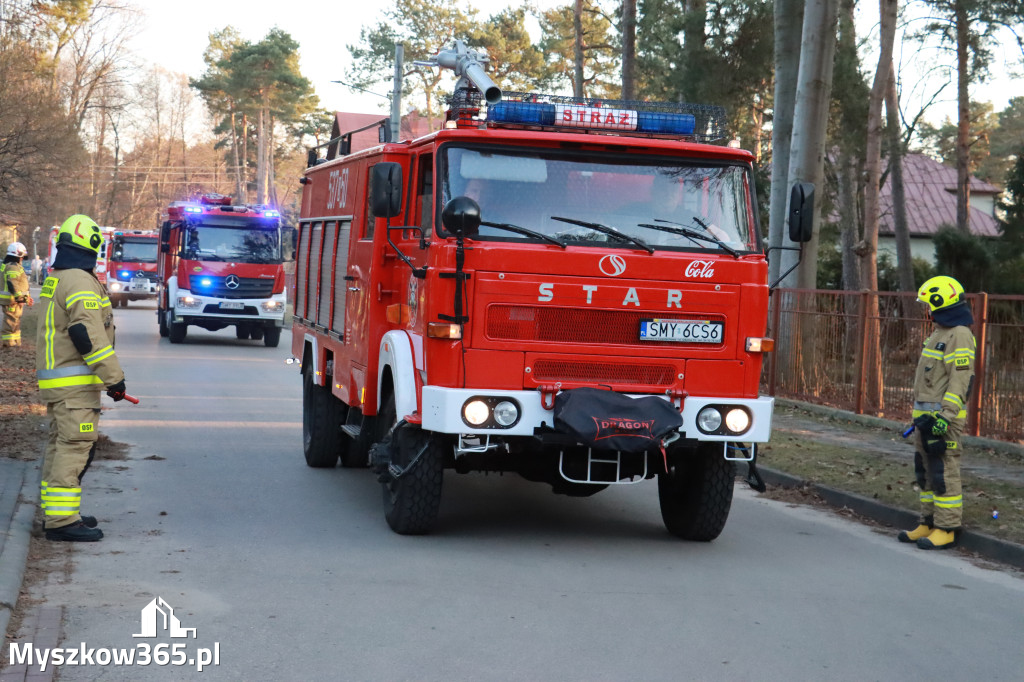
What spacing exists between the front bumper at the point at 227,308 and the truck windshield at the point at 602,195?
1926 cm

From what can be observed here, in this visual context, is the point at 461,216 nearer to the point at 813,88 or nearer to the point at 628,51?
the point at 813,88

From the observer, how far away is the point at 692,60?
2606 centimetres

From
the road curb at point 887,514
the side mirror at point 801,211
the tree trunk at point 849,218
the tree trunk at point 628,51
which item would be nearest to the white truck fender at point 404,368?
the side mirror at point 801,211

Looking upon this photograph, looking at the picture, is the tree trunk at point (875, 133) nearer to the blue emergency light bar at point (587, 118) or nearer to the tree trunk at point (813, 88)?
the tree trunk at point (813, 88)

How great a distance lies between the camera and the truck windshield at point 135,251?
42375 mm

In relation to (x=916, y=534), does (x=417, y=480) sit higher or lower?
higher

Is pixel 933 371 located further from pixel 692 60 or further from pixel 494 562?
pixel 692 60

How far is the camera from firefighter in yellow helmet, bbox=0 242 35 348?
21484 millimetres

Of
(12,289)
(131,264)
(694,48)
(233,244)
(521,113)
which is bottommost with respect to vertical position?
(12,289)

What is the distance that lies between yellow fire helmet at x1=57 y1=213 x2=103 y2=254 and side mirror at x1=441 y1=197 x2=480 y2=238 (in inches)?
88.6

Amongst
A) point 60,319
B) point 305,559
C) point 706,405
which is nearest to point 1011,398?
point 706,405

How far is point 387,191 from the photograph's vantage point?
A: 783cm

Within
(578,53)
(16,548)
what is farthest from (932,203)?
(16,548)

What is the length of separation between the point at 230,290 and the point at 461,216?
1997 centimetres
